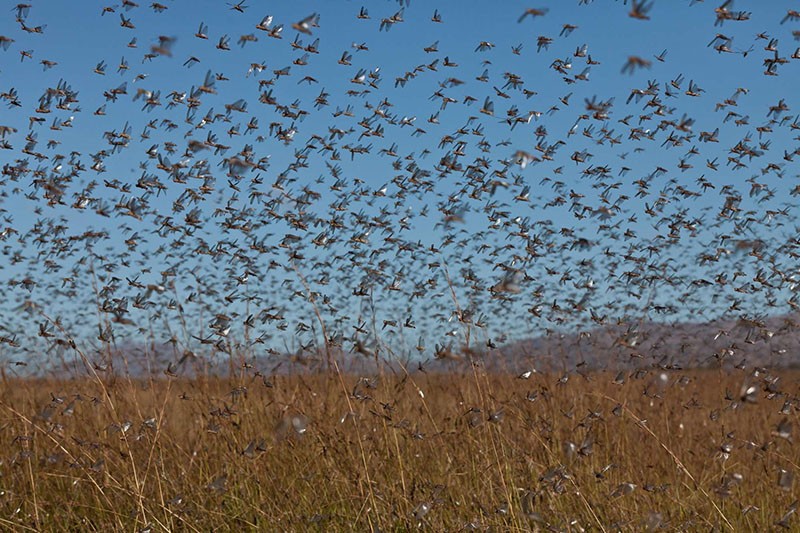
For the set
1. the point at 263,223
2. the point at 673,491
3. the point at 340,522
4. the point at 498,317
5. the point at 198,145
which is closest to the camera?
the point at 198,145

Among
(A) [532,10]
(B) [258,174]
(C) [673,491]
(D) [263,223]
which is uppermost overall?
(A) [532,10]

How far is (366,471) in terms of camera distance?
3.97 metres

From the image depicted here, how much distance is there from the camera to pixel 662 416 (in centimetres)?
751

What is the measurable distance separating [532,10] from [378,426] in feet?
10.1

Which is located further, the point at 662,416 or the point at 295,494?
the point at 662,416

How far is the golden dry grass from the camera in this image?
425 centimetres

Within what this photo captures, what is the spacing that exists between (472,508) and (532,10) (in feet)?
9.71

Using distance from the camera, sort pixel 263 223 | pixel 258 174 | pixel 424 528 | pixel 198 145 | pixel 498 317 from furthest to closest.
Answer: pixel 498 317, pixel 258 174, pixel 263 223, pixel 424 528, pixel 198 145

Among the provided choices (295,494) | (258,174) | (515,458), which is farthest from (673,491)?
(258,174)

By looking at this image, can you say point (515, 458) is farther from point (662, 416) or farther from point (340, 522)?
point (662, 416)

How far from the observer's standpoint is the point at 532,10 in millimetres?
4750

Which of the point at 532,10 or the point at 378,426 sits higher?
the point at 532,10

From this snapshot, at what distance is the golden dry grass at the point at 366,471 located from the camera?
167 inches

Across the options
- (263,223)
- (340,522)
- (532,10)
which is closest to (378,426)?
(340,522)
